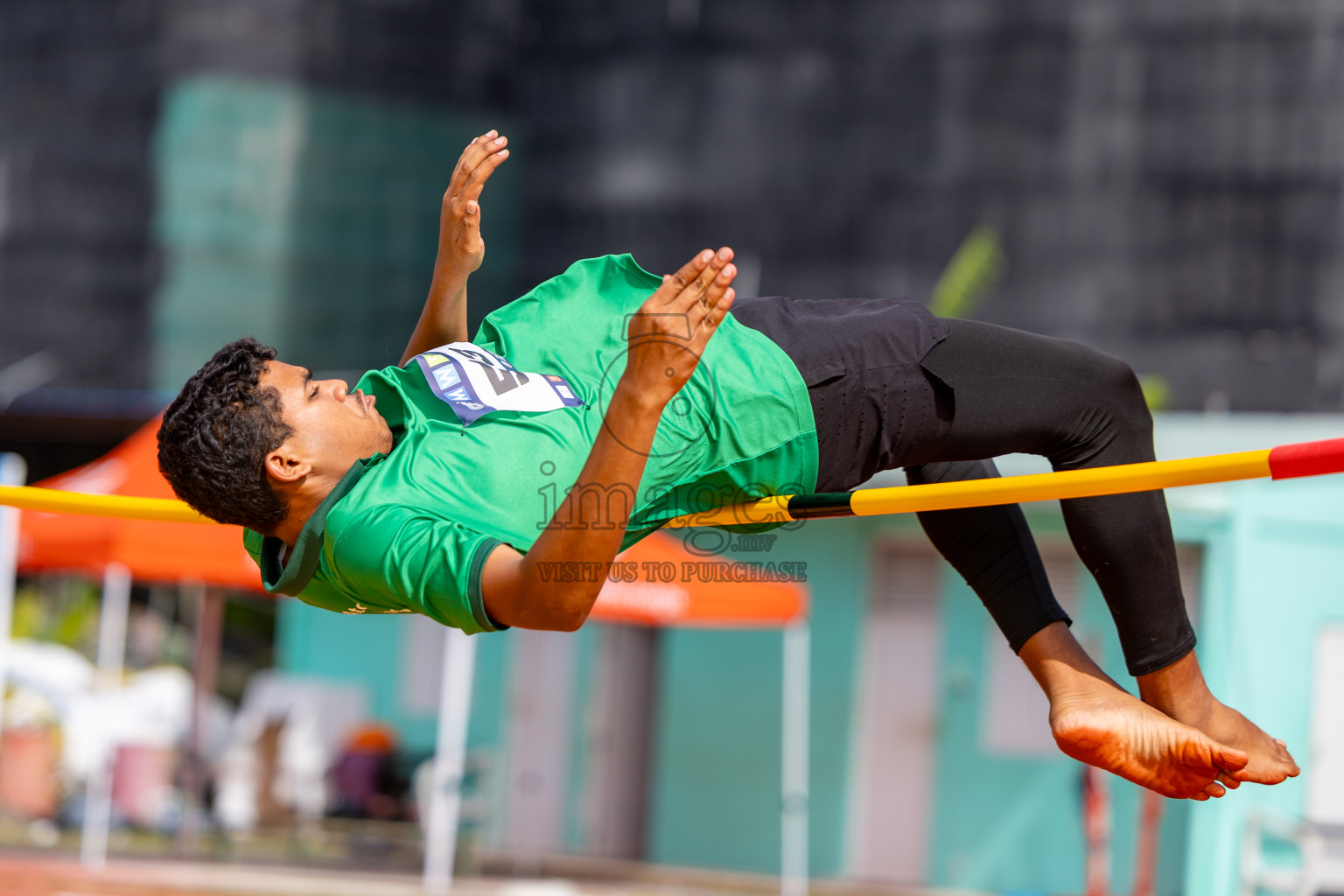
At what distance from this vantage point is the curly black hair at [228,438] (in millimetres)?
2699

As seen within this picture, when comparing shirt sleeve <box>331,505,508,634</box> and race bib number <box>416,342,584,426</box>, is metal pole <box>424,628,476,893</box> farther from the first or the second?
shirt sleeve <box>331,505,508,634</box>

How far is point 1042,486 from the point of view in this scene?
2578 mm

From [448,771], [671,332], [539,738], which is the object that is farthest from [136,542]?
[671,332]

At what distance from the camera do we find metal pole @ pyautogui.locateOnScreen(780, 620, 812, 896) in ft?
32.0

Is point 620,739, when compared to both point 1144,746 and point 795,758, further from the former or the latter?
point 1144,746

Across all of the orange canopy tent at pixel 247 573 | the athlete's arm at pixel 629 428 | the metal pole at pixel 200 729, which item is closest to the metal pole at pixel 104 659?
the orange canopy tent at pixel 247 573

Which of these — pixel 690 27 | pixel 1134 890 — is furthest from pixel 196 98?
pixel 1134 890

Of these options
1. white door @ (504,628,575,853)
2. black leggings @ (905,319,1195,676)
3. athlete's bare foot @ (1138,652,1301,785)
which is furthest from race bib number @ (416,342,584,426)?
white door @ (504,628,575,853)

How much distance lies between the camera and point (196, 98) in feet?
49.3

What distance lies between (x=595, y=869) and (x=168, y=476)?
9.38m

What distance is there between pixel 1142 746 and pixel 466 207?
5.81 ft

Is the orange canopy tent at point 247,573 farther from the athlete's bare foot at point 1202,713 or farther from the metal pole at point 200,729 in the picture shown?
the athlete's bare foot at point 1202,713

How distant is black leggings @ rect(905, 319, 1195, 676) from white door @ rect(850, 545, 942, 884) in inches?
333

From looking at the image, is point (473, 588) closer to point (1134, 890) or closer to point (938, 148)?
point (1134, 890)
